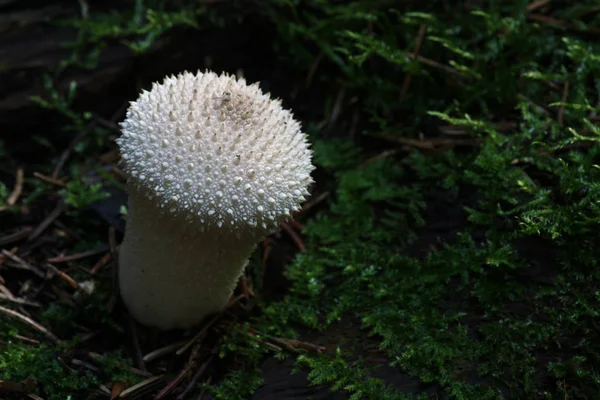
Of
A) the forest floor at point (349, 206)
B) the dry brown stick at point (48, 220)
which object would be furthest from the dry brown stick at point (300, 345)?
the dry brown stick at point (48, 220)

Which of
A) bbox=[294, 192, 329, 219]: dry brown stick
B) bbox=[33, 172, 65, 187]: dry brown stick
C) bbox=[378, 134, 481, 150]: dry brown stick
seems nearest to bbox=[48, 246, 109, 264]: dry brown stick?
bbox=[33, 172, 65, 187]: dry brown stick

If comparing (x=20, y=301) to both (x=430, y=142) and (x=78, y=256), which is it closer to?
(x=78, y=256)

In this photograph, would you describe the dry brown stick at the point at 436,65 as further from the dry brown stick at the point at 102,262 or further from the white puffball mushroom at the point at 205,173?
the dry brown stick at the point at 102,262

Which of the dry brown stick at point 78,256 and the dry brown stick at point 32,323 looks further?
the dry brown stick at point 78,256

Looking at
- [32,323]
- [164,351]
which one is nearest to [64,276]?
[32,323]

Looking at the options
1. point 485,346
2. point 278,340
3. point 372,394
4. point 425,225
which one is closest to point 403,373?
point 372,394

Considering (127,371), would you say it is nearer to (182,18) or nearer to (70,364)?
(70,364)

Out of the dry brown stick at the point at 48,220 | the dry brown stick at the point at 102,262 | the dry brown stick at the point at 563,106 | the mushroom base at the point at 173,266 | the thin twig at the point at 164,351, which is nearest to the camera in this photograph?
the mushroom base at the point at 173,266
